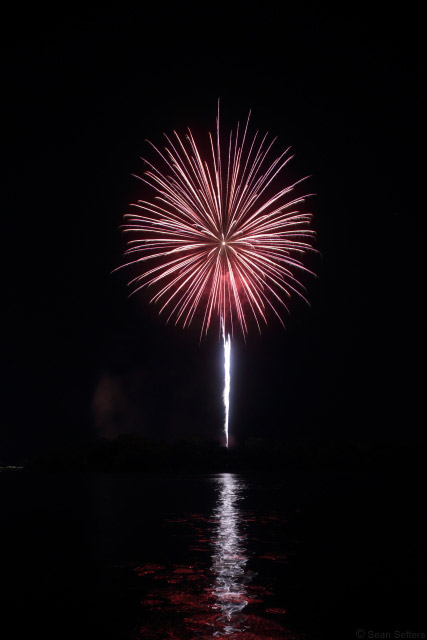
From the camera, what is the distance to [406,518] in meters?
40.2

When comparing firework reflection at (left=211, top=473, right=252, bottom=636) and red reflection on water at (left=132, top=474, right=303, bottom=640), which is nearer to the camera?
red reflection on water at (left=132, top=474, right=303, bottom=640)

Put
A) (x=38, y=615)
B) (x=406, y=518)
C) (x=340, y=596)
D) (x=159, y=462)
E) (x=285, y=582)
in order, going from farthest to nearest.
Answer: (x=159, y=462)
(x=406, y=518)
(x=285, y=582)
(x=340, y=596)
(x=38, y=615)

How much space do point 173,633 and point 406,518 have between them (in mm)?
31946

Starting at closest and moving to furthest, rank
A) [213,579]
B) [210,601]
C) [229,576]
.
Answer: [210,601] < [213,579] < [229,576]

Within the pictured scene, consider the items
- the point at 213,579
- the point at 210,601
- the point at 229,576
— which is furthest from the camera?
the point at 229,576

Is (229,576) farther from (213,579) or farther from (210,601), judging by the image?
(210,601)

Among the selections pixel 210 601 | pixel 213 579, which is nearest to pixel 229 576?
pixel 213 579

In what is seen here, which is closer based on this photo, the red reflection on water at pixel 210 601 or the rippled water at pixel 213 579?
the red reflection on water at pixel 210 601

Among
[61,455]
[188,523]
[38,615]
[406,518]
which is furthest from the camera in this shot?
[61,455]

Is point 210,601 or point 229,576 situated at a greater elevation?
point 210,601

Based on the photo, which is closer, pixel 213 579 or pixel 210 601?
pixel 210 601

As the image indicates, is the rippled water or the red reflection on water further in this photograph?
the rippled water

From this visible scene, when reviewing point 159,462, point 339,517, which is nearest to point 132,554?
point 339,517

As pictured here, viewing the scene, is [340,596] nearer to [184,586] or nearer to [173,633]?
[184,586]
